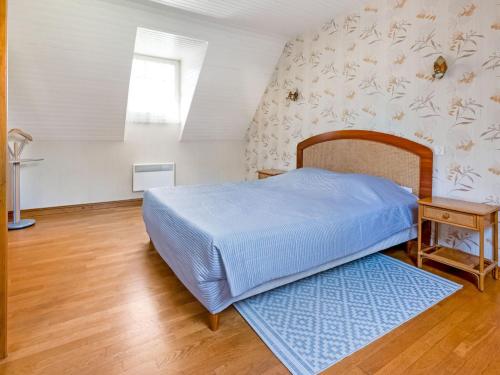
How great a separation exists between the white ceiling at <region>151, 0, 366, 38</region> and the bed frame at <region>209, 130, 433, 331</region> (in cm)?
139

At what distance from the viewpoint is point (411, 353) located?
1569 millimetres

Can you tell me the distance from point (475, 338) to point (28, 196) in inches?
193

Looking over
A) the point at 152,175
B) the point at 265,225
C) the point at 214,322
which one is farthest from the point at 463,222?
the point at 152,175

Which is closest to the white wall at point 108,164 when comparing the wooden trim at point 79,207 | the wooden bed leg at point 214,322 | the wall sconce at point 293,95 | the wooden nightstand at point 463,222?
the wooden trim at point 79,207

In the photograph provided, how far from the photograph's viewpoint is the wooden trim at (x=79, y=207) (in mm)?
4105

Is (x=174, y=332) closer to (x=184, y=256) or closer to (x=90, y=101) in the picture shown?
(x=184, y=256)

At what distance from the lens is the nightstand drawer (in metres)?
2.23

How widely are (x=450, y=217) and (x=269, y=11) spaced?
2.85 meters

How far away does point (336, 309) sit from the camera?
195 cm

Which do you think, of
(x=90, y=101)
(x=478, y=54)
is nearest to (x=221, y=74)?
(x=90, y=101)

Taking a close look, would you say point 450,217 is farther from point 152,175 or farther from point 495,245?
point 152,175

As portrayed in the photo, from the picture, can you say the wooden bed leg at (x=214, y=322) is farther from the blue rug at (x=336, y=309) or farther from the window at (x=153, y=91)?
the window at (x=153, y=91)

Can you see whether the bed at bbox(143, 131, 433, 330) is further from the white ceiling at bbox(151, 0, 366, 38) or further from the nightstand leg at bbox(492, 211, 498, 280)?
the white ceiling at bbox(151, 0, 366, 38)

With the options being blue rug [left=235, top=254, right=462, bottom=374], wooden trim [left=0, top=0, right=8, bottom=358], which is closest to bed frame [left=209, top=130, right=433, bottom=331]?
blue rug [left=235, top=254, right=462, bottom=374]
